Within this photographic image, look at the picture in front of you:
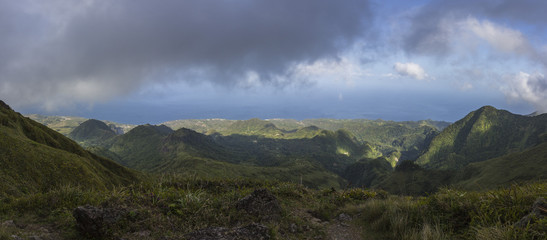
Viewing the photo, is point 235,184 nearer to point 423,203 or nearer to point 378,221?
point 378,221

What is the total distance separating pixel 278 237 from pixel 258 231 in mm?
755

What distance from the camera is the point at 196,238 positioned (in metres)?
6.72

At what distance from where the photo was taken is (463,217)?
8.09m

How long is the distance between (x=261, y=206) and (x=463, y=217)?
24.3 ft

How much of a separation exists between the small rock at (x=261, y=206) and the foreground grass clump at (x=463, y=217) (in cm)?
398

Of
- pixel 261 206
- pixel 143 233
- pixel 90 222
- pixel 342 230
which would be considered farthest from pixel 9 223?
pixel 342 230

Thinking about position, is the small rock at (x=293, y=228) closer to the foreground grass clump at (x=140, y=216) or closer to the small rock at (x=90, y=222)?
the foreground grass clump at (x=140, y=216)

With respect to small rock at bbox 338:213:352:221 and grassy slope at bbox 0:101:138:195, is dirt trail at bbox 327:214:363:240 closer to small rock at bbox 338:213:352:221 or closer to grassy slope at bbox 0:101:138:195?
small rock at bbox 338:213:352:221

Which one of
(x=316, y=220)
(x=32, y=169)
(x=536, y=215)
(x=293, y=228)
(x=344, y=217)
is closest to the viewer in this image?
(x=536, y=215)

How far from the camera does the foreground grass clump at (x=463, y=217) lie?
605 centimetres

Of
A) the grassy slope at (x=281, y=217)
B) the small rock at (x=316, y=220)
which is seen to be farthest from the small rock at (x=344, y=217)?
the small rock at (x=316, y=220)

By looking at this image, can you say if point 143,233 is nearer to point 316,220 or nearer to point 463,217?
point 316,220

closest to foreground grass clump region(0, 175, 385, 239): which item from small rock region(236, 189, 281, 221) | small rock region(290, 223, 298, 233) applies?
small rock region(290, 223, 298, 233)

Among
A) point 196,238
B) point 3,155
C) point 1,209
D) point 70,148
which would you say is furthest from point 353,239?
point 70,148
